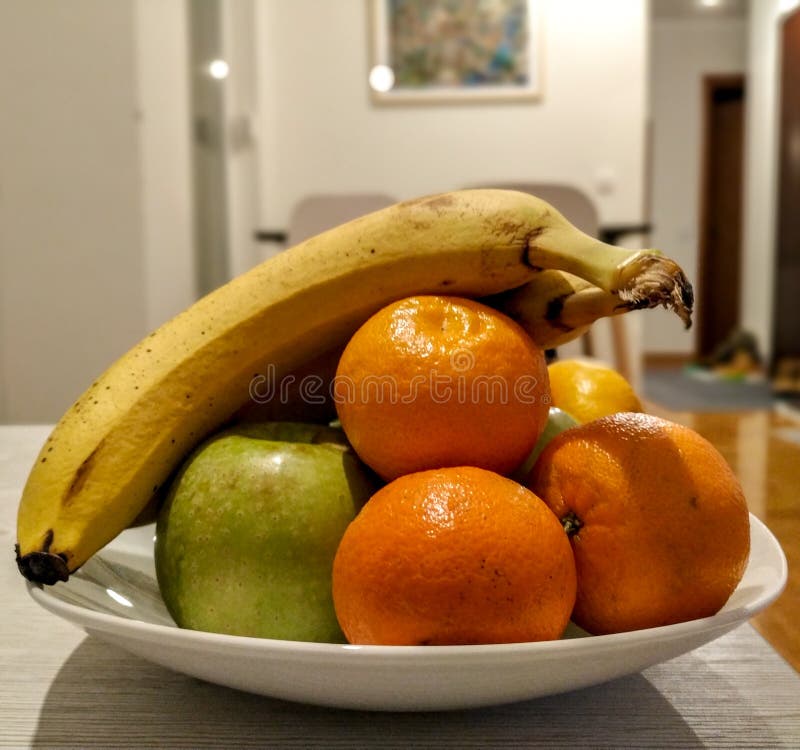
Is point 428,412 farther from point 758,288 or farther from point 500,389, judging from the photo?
point 758,288

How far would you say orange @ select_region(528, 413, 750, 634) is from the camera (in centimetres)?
35

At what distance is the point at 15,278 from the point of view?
205cm

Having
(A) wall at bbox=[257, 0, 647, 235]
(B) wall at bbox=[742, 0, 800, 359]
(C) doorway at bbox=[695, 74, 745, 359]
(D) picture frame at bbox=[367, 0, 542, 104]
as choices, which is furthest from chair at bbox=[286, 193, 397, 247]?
(C) doorway at bbox=[695, 74, 745, 359]

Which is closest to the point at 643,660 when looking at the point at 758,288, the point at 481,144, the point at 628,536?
the point at 628,536

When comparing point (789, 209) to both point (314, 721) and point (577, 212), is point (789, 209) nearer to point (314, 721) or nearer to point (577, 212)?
point (577, 212)

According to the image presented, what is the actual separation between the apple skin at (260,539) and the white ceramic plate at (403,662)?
0.06 metres

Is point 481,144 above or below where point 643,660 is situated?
above

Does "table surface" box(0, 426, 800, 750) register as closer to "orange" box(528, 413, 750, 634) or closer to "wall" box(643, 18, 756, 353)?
"orange" box(528, 413, 750, 634)

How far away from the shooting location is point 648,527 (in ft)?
1.15

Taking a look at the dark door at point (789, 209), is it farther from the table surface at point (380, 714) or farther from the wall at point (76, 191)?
the table surface at point (380, 714)

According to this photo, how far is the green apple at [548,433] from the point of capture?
43cm

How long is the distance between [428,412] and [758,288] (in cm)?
551

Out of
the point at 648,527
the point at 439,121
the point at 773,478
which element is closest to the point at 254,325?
the point at 648,527

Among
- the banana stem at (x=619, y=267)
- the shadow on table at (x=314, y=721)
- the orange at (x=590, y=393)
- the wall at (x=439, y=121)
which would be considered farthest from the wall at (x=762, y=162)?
the shadow on table at (x=314, y=721)
